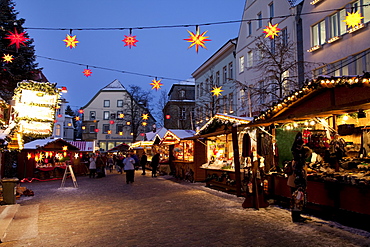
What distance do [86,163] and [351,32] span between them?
2324cm

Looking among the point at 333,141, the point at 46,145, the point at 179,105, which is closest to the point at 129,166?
the point at 46,145

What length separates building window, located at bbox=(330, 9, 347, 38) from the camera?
17.2 metres

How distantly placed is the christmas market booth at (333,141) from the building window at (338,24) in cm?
826

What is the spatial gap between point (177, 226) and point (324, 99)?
578 centimetres

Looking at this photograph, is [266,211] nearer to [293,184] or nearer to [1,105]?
[293,184]

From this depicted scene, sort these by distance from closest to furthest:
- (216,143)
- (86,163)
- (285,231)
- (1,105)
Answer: (285,231) < (1,105) < (216,143) < (86,163)

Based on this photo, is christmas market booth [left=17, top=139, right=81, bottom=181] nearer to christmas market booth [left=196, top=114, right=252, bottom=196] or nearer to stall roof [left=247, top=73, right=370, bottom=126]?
christmas market booth [left=196, top=114, right=252, bottom=196]

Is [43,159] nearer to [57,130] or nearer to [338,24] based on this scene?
[338,24]

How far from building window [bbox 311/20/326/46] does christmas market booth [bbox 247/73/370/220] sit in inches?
360

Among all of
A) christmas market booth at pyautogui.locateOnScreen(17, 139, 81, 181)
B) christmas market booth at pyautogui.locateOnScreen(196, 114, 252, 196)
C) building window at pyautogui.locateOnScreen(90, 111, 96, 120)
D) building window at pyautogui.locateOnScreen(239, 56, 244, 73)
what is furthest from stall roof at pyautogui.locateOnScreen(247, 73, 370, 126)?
building window at pyautogui.locateOnScreen(90, 111, 96, 120)

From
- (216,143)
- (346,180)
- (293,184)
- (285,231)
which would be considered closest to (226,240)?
(285,231)

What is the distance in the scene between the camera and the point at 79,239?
6863 mm

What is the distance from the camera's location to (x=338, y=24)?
1756 cm

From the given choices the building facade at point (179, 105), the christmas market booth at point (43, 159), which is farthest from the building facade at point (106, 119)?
the christmas market booth at point (43, 159)
